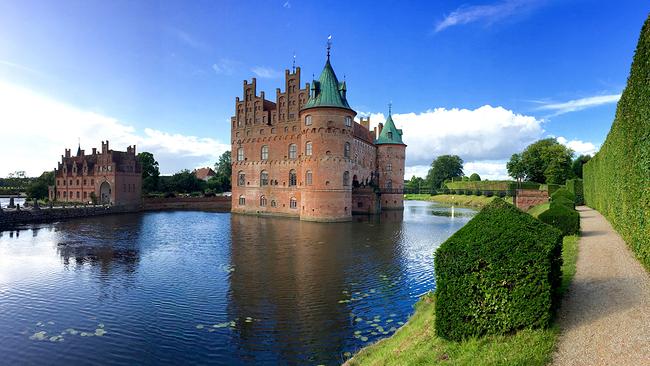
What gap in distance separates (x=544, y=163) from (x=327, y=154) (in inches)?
1648

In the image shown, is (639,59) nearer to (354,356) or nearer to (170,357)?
(354,356)

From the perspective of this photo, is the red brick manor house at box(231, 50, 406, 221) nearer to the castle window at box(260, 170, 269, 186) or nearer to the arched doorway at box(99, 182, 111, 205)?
the castle window at box(260, 170, 269, 186)

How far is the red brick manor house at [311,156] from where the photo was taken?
120 feet

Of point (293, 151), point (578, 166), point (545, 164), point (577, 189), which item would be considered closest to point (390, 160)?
point (293, 151)

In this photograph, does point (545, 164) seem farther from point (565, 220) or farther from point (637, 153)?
point (637, 153)

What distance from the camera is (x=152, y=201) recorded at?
55594 mm

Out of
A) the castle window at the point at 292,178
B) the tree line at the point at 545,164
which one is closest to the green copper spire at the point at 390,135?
the tree line at the point at 545,164

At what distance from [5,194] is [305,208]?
89196 mm

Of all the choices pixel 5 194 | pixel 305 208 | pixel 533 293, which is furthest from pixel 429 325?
pixel 5 194

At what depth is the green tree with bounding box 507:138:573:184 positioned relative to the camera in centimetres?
5559

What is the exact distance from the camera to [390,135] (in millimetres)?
54125

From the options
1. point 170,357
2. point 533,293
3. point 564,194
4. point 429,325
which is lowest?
point 170,357

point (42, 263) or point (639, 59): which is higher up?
point (639, 59)

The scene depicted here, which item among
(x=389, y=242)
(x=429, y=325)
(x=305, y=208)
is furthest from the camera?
(x=305, y=208)
